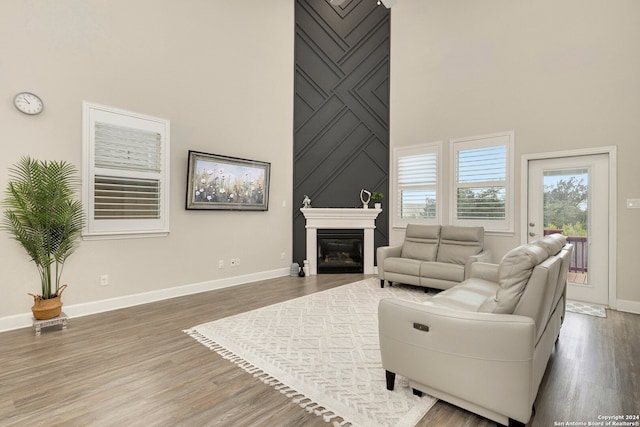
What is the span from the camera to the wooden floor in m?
1.88

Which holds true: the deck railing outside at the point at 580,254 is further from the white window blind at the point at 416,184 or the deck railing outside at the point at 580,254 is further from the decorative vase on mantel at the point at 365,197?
the decorative vase on mantel at the point at 365,197

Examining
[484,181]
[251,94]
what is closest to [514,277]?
[484,181]

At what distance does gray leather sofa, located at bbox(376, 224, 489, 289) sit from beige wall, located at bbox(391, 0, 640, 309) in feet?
1.98

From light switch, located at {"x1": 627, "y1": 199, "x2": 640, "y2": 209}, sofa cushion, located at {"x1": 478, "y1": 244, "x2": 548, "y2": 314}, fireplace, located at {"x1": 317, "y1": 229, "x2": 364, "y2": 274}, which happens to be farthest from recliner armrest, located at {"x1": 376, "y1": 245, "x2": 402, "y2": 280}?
sofa cushion, located at {"x1": 478, "y1": 244, "x2": 548, "y2": 314}

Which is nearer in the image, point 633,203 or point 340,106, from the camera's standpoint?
point 633,203

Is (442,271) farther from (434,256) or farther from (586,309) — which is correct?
(586,309)

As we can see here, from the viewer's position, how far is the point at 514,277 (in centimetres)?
183

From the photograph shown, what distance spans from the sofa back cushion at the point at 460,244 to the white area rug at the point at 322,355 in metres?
1.40

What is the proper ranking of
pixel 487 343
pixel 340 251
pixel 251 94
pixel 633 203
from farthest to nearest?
1. pixel 340 251
2. pixel 251 94
3. pixel 633 203
4. pixel 487 343

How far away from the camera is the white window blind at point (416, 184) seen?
5730mm

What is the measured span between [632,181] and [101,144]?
647 centimetres

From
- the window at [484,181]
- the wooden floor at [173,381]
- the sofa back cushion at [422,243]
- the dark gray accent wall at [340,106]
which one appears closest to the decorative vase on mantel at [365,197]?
the dark gray accent wall at [340,106]

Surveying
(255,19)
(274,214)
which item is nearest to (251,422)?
(274,214)

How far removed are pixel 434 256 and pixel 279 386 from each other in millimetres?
3495
